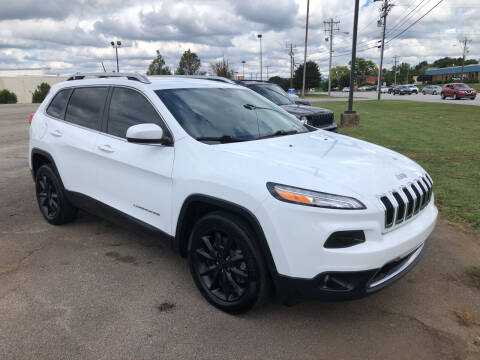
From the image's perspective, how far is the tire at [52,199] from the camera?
4715 mm

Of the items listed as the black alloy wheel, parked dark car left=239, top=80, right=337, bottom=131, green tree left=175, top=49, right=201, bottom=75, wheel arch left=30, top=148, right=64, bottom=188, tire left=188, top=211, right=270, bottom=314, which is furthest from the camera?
green tree left=175, top=49, right=201, bottom=75

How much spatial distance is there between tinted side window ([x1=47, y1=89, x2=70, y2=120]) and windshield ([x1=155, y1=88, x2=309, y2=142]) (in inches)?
69.0

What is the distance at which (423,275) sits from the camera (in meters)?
3.73

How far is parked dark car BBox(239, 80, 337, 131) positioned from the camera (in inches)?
378

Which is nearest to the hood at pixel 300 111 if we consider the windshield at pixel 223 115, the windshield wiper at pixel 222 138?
the windshield at pixel 223 115

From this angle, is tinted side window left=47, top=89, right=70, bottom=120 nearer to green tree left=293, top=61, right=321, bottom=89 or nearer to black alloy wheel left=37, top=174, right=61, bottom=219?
black alloy wheel left=37, top=174, right=61, bottom=219

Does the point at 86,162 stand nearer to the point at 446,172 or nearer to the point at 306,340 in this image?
the point at 306,340

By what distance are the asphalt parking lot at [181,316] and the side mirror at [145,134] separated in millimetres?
1301

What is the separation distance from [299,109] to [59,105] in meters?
6.45

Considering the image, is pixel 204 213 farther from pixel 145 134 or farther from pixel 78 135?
pixel 78 135

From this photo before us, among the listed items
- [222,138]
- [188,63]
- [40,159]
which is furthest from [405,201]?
[188,63]

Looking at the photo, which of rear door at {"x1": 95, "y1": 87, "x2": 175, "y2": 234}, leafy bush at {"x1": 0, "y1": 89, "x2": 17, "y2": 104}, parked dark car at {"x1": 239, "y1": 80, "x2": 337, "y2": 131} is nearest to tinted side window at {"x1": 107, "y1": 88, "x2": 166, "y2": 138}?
rear door at {"x1": 95, "y1": 87, "x2": 175, "y2": 234}

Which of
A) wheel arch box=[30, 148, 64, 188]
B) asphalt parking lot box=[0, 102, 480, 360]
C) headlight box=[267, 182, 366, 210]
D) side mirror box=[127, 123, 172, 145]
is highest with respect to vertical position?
side mirror box=[127, 123, 172, 145]

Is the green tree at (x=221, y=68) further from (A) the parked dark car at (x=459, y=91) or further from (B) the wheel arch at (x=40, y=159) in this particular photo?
(B) the wheel arch at (x=40, y=159)
